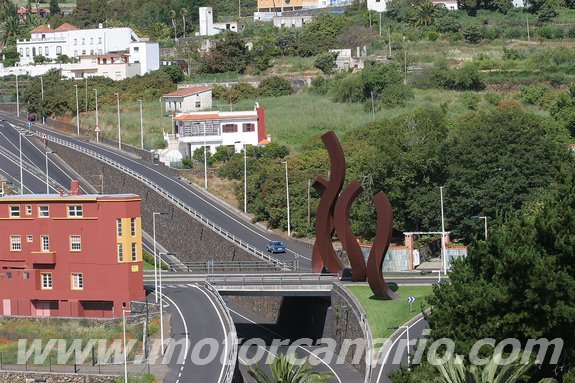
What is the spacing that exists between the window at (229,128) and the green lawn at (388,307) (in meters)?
47.5

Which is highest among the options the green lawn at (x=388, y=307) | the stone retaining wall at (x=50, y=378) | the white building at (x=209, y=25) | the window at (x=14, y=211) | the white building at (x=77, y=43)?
the white building at (x=209, y=25)

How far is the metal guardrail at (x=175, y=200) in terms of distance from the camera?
9762 centimetres

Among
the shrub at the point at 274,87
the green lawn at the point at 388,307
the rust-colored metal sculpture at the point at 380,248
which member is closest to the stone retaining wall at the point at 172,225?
the green lawn at the point at 388,307

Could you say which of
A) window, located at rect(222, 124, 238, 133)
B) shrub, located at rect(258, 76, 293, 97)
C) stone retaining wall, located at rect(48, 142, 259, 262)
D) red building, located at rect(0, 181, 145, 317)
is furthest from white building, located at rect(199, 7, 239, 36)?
red building, located at rect(0, 181, 145, 317)

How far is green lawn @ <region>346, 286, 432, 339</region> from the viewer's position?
7012 cm

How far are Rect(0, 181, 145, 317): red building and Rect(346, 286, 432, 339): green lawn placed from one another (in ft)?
37.2

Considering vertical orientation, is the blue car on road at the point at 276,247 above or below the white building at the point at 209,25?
below

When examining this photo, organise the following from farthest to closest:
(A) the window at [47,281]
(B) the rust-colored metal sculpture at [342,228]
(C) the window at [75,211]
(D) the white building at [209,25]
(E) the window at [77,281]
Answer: (D) the white building at [209,25] < (A) the window at [47,281] < (C) the window at [75,211] < (E) the window at [77,281] < (B) the rust-colored metal sculpture at [342,228]

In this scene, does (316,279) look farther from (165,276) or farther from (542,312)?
(542,312)

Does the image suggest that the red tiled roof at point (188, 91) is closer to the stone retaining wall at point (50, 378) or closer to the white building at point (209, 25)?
the white building at point (209, 25)

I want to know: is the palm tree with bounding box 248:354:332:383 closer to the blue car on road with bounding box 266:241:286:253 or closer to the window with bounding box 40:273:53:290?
the window with bounding box 40:273:53:290

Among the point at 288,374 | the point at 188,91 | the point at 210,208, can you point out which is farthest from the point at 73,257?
the point at 188,91

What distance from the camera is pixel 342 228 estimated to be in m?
80.8

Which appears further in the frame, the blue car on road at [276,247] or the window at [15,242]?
the blue car on road at [276,247]
